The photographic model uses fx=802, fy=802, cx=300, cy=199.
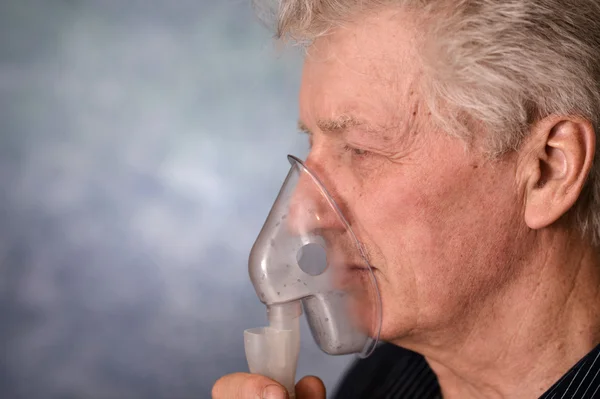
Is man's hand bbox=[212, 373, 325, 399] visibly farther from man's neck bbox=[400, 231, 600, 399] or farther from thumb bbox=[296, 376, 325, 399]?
man's neck bbox=[400, 231, 600, 399]

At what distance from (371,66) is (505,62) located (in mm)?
202

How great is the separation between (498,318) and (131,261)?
56.8 inches

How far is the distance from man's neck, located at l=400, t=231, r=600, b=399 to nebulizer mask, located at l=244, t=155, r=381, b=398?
17 centimetres

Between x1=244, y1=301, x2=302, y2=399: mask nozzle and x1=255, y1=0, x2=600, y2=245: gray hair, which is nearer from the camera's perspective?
x1=255, y1=0, x2=600, y2=245: gray hair

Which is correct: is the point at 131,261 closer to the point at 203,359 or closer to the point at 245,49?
the point at 203,359

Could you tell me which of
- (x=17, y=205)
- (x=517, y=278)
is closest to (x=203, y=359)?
(x=17, y=205)

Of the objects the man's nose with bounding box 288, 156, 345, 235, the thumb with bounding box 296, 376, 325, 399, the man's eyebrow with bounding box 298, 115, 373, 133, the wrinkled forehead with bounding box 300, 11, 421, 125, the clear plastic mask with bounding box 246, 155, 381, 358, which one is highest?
the wrinkled forehead with bounding box 300, 11, 421, 125

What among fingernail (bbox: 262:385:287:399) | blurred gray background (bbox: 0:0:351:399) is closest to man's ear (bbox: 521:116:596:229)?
fingernail (bbox: 262:385:287:399)

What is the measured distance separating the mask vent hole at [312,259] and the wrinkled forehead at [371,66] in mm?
226

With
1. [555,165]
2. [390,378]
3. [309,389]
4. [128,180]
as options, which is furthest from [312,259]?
[128,180]

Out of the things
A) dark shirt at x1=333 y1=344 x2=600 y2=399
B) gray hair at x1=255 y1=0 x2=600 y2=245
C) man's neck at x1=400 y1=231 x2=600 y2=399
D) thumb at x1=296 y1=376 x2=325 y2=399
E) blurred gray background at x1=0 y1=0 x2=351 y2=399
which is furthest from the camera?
blurred gray background at x1=0 y1=0 x2=351 y2=399

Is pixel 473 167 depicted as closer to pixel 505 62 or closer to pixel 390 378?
pixel 505 62

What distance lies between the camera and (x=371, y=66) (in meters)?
1.25

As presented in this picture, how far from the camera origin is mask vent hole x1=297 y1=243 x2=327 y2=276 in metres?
1.33
